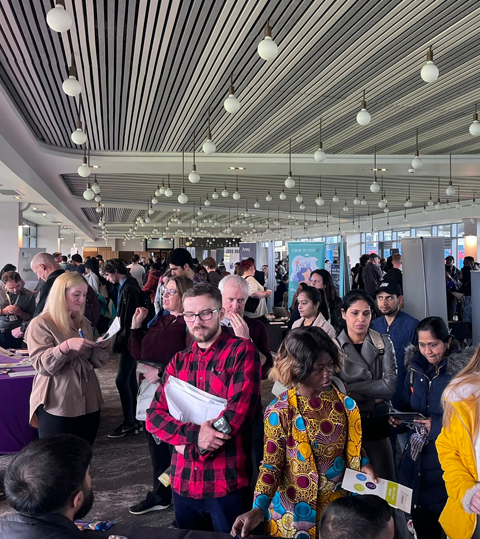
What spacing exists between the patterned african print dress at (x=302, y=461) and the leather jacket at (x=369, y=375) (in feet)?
2.70

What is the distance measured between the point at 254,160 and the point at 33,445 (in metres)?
10.5

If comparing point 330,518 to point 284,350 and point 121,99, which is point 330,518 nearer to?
point 284,350

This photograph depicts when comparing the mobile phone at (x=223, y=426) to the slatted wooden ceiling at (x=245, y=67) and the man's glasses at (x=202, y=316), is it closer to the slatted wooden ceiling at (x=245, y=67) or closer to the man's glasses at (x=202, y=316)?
the man's glasses at (x=202, y=316)

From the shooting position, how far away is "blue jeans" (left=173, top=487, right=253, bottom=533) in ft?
6.52

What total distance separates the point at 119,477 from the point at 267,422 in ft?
9.39

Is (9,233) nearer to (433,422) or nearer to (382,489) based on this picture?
(433,422)

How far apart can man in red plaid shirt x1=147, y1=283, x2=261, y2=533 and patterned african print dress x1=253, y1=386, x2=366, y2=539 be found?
0.14 m

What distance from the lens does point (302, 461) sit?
6.29 feet

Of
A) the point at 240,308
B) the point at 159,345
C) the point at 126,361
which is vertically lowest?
the point at 126,361

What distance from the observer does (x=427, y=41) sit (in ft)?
18.7

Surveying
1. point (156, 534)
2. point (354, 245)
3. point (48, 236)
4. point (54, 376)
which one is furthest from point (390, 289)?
point (354, 245)

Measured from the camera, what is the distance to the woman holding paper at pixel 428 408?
9.12ft

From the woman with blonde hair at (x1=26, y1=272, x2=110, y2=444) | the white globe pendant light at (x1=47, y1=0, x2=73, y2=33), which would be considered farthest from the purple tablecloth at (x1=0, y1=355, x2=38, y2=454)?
the white globe pendant light at (x1=47, y1=0, x2=73, y2=33)

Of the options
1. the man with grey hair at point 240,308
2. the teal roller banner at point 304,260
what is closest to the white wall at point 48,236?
the teal roller banner at point 304,260
